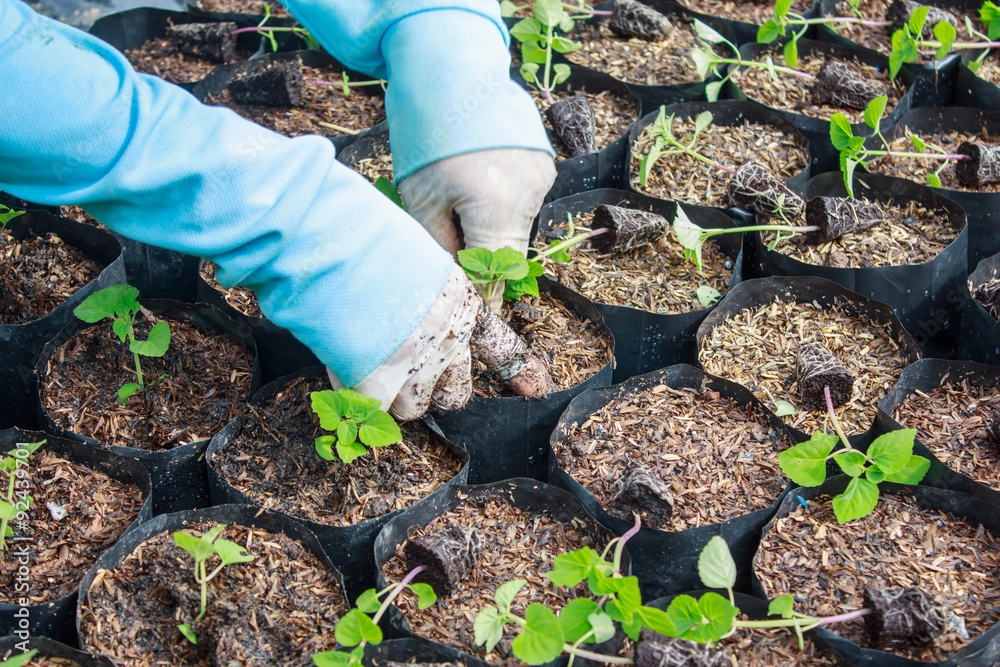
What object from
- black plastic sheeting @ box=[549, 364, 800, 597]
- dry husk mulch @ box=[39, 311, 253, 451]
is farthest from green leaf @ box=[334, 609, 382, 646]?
dry husk mulch @ box=[39, 311, 253, 451]

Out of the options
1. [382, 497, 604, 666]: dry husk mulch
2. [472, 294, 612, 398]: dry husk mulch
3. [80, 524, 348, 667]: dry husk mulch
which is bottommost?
[382, 497, 604, 666]: dry husk mulch

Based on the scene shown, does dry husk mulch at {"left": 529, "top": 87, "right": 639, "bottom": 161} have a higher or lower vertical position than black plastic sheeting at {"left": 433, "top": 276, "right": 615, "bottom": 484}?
higher

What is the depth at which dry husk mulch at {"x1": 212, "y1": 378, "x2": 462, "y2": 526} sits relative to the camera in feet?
5.88

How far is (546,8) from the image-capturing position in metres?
Answer: 2.92

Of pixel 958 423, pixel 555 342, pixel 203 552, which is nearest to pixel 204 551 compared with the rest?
pixel 203 552

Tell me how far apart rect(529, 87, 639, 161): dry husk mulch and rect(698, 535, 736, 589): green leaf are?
155 cm

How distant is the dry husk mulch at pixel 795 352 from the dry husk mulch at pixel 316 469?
795 millimetres

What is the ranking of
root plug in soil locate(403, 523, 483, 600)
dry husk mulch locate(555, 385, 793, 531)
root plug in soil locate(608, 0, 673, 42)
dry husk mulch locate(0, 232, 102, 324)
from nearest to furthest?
root plug in soil locate(403, 523, 483, 600), dry husk mulch locate(555, 385, 793, 531), dry husk mulch locate(0, 232, 102, 324), root plug in soil locate(608, 0, 673, 42)

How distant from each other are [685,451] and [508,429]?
1.40 feet

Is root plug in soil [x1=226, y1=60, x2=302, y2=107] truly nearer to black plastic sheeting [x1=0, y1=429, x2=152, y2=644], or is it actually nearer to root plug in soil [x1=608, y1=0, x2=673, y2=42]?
root plug in soil [x1=608, y1=0, x2=673, y2=42]

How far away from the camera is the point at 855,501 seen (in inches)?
67.7

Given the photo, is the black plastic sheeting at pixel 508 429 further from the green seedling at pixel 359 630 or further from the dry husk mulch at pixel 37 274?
the dry husk mulch at pixel 37 274

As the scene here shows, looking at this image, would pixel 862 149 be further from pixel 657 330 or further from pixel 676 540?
pixel 676 540

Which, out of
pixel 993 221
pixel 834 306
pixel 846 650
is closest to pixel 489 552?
pixel 846 650
